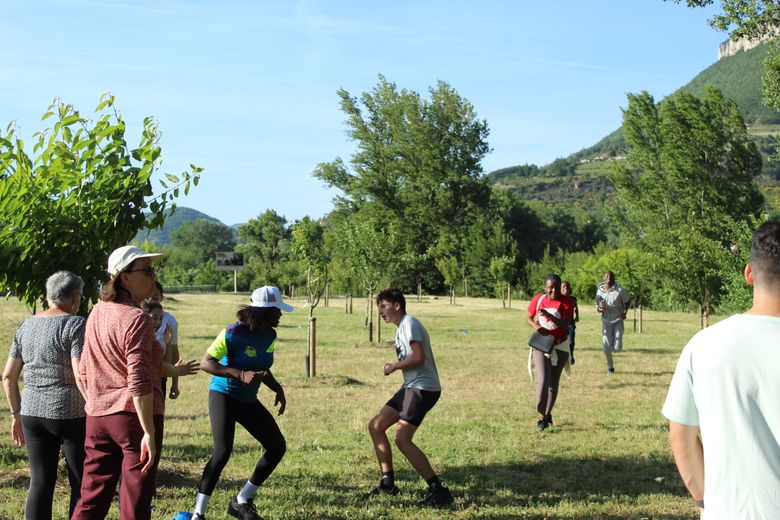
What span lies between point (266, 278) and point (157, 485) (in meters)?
60.7

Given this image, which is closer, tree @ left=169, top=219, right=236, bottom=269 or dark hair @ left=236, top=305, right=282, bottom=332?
dark hair @ left=236, top=305, right=282, bottom=332

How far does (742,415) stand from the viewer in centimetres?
271

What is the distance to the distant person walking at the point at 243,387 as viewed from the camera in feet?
19.6

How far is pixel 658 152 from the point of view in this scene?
49.8 metres

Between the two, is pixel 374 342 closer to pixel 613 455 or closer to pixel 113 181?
pixel 613 455

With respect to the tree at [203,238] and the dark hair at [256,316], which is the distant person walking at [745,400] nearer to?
the dark hair at [256,316]

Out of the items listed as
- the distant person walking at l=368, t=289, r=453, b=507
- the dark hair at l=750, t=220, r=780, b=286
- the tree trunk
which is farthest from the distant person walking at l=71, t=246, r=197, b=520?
the tree trunk

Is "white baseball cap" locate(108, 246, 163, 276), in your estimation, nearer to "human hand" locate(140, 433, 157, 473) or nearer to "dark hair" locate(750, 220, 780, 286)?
"human hand" locate(140, 433, 157, 473)

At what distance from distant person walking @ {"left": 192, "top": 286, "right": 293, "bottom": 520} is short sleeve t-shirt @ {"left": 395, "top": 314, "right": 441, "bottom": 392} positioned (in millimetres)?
1136

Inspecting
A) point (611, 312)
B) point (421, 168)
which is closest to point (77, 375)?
point (611, 312)

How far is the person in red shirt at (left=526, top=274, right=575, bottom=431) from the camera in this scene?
10.2 meters

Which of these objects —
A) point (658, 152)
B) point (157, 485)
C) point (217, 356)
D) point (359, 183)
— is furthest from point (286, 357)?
point (359, 183)

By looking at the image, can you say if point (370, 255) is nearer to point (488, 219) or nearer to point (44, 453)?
point (44, 453)

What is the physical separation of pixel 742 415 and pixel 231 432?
4.12 metres
